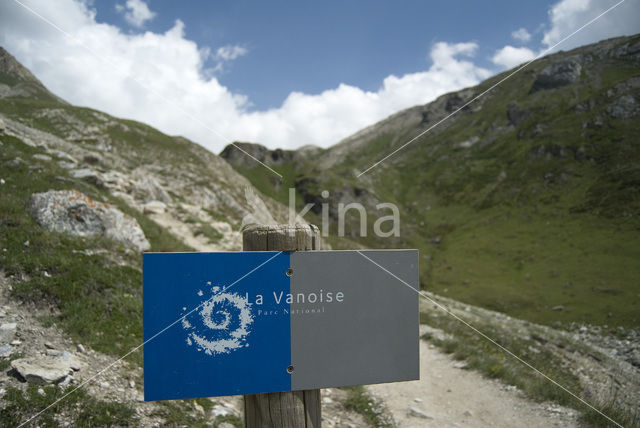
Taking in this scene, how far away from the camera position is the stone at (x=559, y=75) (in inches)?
5600

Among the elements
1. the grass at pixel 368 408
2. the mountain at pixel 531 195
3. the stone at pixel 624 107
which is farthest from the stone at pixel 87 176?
the stone at pixel 624 107

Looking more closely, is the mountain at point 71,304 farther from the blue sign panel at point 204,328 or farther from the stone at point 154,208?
the stone at point 154,208

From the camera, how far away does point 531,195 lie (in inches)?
3189

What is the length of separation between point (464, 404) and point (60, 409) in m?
8.10

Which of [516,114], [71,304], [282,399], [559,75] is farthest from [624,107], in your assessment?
[71,304]

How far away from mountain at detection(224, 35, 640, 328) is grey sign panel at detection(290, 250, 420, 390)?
13779 millimetres

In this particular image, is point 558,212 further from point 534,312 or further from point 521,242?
point 534,312

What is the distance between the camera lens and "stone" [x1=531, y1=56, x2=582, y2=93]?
467ft

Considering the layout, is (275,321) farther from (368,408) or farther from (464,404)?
(464,404)

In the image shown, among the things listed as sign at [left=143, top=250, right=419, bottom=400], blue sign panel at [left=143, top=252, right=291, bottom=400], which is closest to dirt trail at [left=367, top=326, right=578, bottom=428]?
sign at [left=143, top=250, right=419, bottom=400]

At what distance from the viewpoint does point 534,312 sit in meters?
34.1

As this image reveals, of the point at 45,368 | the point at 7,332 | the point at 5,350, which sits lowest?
the point at 45,368

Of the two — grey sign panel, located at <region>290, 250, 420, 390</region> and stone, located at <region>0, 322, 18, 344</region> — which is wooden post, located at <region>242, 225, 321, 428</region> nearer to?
grey sign panel, located at <region>290, 250, 420, 390</region>

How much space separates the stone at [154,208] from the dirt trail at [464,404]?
16212 mm
